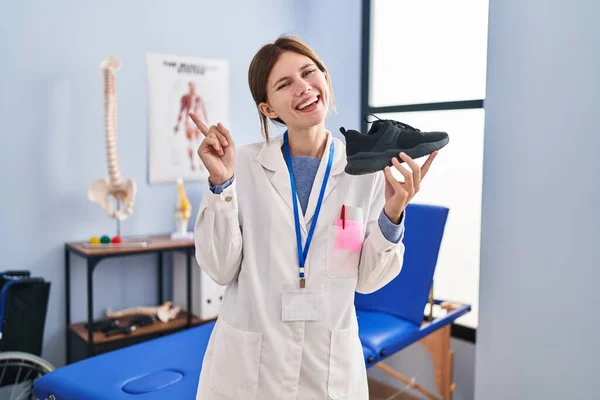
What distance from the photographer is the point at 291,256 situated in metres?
1.12

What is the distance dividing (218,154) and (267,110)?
210 millimetres

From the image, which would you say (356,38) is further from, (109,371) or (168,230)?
(109,371)

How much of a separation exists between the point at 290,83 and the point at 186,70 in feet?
6.89

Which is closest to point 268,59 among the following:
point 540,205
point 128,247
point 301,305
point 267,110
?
point 267,110

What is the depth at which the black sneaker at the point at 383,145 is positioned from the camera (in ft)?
3.56

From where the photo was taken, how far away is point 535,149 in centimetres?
181

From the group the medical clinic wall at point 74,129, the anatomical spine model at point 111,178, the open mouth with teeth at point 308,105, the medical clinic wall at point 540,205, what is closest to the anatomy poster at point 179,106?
the medical clinic wall at point 74,129

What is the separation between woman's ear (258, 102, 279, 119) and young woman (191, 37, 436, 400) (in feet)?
0.06

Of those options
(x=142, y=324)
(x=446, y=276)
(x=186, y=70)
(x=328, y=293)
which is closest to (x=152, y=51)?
(x=186, y=70)

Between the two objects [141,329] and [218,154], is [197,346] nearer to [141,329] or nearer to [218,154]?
[141,329]

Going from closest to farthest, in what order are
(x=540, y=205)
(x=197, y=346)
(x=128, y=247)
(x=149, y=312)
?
(x=540, y=205), (x=197, y=346), (x=128, y=247), (x=149, y=312)

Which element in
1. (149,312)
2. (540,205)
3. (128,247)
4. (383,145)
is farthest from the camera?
(149,312)

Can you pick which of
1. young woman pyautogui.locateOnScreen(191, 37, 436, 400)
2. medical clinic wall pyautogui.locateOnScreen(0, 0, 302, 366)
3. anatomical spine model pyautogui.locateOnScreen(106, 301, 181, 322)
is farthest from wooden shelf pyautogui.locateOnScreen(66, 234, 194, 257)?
young woman pyautogui.locateOnScreen(191, 37, 436, 400)

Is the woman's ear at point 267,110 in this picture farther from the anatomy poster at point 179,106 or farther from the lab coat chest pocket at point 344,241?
the anatomy poster at point 179,106
